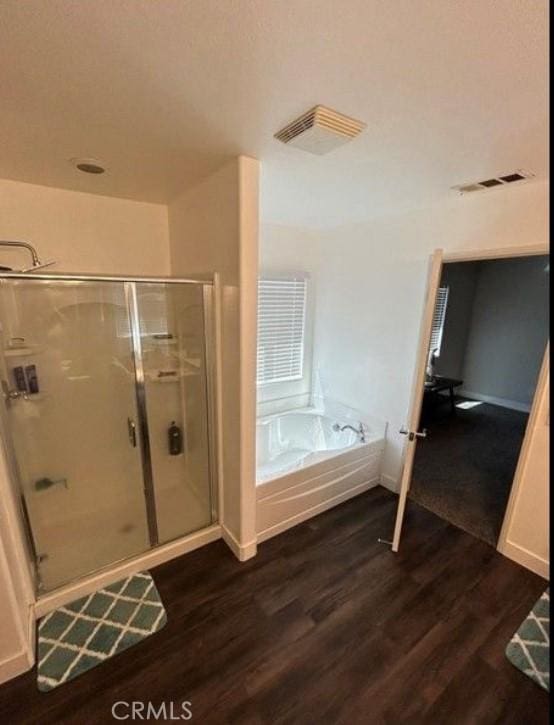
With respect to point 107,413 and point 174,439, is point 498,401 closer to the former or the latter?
point 174,439

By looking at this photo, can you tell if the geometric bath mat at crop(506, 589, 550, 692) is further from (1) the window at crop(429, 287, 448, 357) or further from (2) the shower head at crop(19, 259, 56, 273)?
(1) the window at crop(429, 287, 448, 357)

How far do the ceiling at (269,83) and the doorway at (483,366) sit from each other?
2742 mm

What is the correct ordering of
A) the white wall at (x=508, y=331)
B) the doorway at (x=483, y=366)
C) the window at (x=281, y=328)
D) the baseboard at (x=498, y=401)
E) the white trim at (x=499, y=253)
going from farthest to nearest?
the baseboard at (x=498, y=401), the white wall at (x=508, y=331), the doorway at (x=483, y=366), the window at (x=281, y=328), the white trim at (x=499, y=253)

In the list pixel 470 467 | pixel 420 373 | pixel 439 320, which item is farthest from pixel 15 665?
pixel 439 320

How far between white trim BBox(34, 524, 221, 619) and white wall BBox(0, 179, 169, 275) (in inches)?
81.2

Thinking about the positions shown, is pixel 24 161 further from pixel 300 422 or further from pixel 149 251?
pixel 300 422

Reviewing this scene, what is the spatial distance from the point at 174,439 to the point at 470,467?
10.0 feet

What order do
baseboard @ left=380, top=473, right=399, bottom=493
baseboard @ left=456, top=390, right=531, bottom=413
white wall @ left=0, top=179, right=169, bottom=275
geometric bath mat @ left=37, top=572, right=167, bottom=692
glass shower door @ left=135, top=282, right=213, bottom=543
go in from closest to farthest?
geometric bath mat @ left=37, top=572, right=167, bottom=692 < white wall @ left=0, top=179, right=169, bottom=275 < glass shower door @ left=135, top=282, right=213, bottom=543 < baseboard @ left=380, top=473, right=399, bottom=493 < baseboard @ left=456, top=390, right=531, bottom=413

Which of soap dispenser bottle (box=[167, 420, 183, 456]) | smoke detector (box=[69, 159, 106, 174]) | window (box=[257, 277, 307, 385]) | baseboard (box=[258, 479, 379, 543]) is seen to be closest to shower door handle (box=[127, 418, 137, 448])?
soap dispenser bottle (box=[167, 420, 183, 456])

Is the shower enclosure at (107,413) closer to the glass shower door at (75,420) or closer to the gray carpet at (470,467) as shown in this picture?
the glass shower door at (75,420)

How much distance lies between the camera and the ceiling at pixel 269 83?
846mm

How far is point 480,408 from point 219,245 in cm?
503

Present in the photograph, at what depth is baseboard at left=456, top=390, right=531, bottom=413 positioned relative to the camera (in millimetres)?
5016

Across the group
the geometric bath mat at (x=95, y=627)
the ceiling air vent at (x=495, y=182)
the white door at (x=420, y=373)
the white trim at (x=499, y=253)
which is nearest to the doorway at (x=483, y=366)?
the white door at (x=420, y=373)
